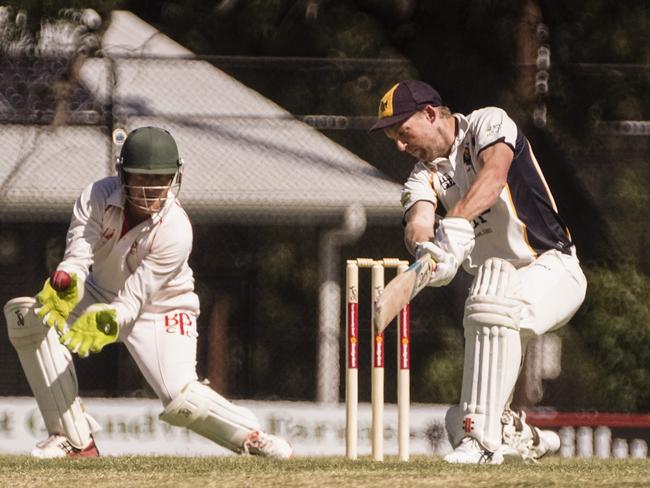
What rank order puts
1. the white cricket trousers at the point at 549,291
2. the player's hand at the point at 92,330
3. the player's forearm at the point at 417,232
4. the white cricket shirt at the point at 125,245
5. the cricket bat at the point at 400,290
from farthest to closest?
the white cricket shirt at the point at 125,245, the player's hand at the point at 92,330, the player's forearm at the point at 417,232, the white cricket trousers at the point at 549,291, the cricket bat at the point at 400,290

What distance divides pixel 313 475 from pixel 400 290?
2.10 ft

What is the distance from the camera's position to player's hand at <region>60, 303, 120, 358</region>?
229 inches

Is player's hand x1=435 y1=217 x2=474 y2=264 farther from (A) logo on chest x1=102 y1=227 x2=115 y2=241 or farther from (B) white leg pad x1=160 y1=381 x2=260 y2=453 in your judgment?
(A) logo on chest x1=102 y1=227 x2=115 y2=241

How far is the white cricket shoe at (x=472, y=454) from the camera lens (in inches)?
210

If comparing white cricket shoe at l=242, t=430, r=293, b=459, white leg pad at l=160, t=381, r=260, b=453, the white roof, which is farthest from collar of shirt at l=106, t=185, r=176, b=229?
the white roof

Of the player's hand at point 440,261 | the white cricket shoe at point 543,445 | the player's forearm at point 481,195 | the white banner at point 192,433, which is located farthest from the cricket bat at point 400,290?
the white banner at point 192,433

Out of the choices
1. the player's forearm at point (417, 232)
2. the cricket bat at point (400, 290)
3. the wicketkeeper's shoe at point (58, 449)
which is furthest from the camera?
the wicketkeeper's shoe at point (58, 449)

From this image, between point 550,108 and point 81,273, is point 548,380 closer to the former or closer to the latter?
point 550,108

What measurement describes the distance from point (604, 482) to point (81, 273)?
2287mm

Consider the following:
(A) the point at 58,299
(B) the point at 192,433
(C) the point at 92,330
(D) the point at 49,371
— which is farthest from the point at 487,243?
(B) the point at 192,433

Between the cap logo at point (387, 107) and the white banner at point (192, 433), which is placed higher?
the cap logo at point (387, 107)

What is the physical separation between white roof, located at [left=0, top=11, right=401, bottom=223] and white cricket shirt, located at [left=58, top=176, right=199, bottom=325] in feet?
10.3

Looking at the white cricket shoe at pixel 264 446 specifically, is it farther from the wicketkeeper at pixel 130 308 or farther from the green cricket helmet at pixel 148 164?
the green cricket helmet at pixel 148 164

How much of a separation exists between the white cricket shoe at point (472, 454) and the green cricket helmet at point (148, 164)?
1.53m
